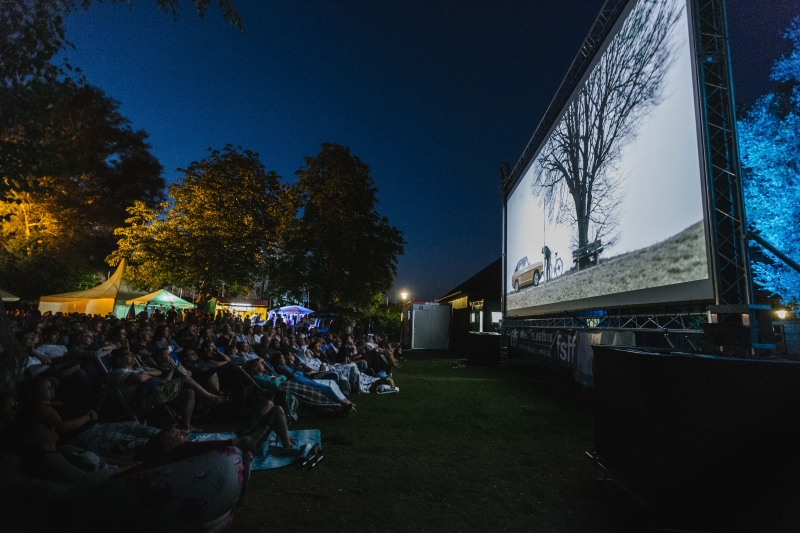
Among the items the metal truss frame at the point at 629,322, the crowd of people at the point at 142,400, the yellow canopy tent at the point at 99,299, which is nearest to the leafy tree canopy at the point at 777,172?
the metal truss frame at the point at 629,322

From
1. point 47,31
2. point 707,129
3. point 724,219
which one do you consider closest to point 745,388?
point 724,219

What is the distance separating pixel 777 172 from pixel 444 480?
56.6ft

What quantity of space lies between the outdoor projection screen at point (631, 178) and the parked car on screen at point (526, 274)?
584mm

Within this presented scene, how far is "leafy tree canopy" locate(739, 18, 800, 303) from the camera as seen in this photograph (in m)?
13.9

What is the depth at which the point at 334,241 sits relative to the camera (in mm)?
19281

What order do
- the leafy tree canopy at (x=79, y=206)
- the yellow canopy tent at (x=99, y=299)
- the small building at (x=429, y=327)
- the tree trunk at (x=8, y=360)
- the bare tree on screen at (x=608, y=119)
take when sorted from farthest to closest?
1. the small building at (x=429, y=327)
2. the leafy tree canopy at (x=79, y=206)
3. the yellow canopy tent at (x=99, y=299)
4. the bare tree on screen at (x=608, y=119)
5. the tree trunk at (x=8, y=360)

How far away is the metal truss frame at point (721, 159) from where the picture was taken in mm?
4402

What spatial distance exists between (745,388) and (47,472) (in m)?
4.25

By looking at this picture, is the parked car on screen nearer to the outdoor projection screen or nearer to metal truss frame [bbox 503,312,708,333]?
the outdoor projection screen

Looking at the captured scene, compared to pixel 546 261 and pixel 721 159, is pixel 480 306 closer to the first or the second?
pixel 546 261

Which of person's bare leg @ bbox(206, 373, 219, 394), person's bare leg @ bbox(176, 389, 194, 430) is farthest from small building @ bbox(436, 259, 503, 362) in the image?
person's bare leg @ bbox(176, 389, 194, 430)

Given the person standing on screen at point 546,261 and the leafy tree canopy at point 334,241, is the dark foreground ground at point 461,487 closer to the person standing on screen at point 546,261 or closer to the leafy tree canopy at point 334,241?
the person standing on screen at point 546,261

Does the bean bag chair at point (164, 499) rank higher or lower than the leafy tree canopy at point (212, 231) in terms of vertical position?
lower

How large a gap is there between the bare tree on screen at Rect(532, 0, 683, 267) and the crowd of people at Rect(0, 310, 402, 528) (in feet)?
17.2
